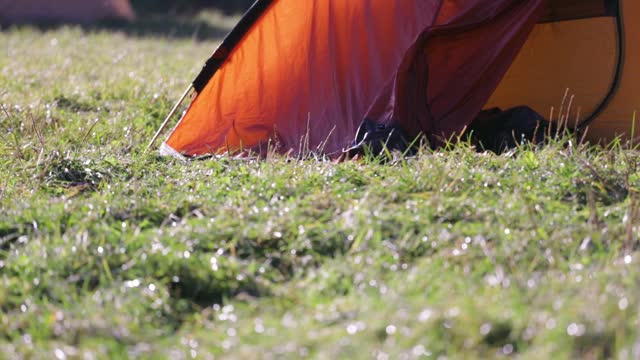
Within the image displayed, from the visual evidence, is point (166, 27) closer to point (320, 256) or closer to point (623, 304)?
point (320, 256)

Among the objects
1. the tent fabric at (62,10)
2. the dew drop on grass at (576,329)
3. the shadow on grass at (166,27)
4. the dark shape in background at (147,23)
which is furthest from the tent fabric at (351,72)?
the tent fabric at (62,10)

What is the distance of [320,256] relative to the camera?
3473mm

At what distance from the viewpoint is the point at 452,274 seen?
124 inches

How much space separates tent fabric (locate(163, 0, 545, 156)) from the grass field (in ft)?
1.57

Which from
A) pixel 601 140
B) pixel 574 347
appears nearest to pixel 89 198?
pixel 574 347

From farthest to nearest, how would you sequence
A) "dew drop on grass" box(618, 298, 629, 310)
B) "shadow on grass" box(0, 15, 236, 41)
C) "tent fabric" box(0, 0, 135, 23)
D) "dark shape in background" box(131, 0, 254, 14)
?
"dark shape in background" box(131, 0, 254, 14), "tent fabric" box(0, 0, 135, 23), "shadow on grass" box(0, 15, 236, 41), "dew drop on grass" box(618, 298, 629, 310)

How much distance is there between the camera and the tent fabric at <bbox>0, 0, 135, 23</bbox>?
15.5 metres

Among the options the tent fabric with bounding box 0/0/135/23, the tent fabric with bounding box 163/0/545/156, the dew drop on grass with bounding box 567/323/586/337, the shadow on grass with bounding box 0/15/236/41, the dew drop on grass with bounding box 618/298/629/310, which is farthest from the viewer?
the tent fabric with bounding box 0/0/135/23

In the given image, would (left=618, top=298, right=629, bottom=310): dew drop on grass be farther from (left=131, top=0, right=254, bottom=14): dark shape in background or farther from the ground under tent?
(left=131, top=0, right=254, bottom=14): dark shape in background

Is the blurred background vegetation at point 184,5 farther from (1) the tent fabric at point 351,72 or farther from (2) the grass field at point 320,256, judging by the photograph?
(2) the grass field at point 320,256

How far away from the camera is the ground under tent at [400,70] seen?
5047mm

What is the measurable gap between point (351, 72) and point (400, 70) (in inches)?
14.6

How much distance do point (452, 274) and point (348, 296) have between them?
13.5 inches

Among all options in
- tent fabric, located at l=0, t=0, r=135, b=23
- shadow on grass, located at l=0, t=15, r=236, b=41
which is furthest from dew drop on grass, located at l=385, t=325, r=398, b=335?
tent fabric, located at l=0, t=0, r=135, b=23
